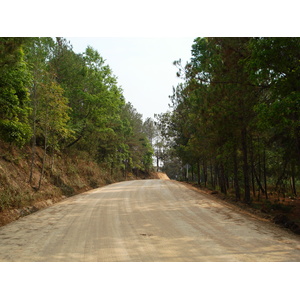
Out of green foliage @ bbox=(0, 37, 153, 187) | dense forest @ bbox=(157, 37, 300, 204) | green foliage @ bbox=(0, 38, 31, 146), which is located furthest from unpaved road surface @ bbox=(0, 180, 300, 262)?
green foliage @ bbox=(0, 37, 153, 187)

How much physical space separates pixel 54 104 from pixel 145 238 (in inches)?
412

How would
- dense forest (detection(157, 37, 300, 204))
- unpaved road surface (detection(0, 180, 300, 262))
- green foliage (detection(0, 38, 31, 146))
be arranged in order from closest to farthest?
unpaved road surface (detection(0, 180, 300, 262)) → dense forest (detection(157, 37, 300, 204)) → green foliage (detection(0, 38, 31, 146))

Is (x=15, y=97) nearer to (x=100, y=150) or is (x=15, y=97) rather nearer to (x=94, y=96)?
(x=94, y=96)

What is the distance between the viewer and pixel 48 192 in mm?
14703

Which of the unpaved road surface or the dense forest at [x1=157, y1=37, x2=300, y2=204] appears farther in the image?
the dense forest at [x1=157, y1=37, x2=300, y2=204]

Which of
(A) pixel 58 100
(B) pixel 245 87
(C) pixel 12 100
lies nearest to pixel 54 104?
(A) pixel 58 100

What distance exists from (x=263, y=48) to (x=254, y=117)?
476 cm

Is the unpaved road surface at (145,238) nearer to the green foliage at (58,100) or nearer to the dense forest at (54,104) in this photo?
the dense forest at (54,104)

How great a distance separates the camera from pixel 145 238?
6.01 meters

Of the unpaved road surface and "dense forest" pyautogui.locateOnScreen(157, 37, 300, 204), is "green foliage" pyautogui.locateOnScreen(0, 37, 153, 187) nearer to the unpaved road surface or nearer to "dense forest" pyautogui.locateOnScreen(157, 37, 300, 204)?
the unpaved road surface

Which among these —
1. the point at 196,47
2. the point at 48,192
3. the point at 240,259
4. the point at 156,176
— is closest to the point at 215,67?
the point at 196,47

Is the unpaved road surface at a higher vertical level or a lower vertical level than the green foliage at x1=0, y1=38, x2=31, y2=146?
lower

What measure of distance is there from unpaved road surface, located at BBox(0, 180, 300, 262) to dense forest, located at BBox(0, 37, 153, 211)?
12.3 feet

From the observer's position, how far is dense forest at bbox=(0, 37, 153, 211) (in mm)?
9297
